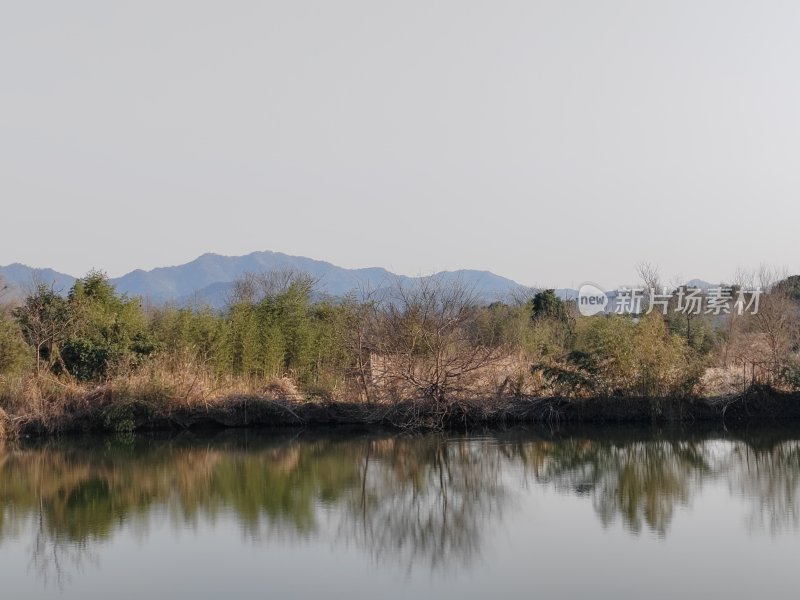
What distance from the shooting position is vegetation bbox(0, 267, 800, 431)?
18.6 metres

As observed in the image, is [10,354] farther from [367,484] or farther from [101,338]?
[367,484]

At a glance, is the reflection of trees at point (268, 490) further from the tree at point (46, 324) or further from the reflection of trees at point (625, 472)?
the tree at point (46, 324)

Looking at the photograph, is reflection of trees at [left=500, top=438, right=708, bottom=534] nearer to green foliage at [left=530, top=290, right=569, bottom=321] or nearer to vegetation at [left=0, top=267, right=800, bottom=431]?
vegetation at [left=0, top=267, right=800, bottom=431]

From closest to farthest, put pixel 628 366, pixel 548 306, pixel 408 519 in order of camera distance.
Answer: pixel 408 519 → pixel 628 366 → pixel 548 306

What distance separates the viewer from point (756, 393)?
749 inches

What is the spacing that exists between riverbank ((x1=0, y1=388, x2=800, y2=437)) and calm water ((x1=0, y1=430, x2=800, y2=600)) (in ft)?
4.63

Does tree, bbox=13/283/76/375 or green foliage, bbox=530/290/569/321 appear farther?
green foliage, bbox=530/290/569/321

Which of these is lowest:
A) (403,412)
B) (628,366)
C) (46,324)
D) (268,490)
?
(268,490)

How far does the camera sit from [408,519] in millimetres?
11281

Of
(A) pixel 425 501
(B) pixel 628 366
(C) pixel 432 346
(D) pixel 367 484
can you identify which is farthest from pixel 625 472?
(C) pixel 432 346

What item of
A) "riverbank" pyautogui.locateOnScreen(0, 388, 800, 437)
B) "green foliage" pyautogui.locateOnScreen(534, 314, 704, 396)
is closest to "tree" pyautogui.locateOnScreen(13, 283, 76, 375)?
"riverbank" pyautogui.locateOnScreen(0, 388, 800, 437)

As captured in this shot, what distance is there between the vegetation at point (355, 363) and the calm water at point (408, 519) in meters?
1.65

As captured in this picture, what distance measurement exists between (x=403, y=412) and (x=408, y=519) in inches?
293
